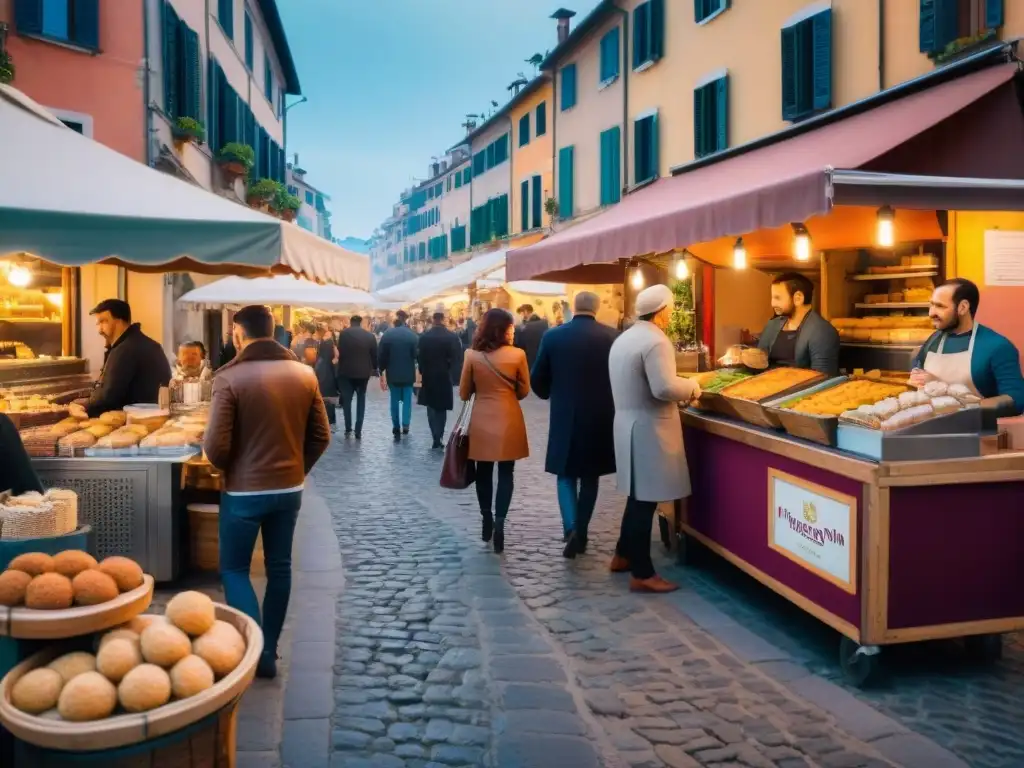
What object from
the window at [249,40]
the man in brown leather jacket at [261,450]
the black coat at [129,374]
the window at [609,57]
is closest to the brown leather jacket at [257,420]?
the man in brown leather jacket at [261,450]

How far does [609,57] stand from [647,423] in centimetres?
1806

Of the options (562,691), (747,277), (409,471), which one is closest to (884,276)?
(747,277)

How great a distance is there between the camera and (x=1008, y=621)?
458cm

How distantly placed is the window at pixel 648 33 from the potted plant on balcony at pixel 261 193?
904 cm

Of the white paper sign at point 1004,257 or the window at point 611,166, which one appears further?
the window at point 611,166

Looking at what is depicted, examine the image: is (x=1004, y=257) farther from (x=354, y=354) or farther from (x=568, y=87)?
(x=568, y=87)

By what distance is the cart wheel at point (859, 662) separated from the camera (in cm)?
438

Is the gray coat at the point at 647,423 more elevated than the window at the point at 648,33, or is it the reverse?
the window at the point at 648,33

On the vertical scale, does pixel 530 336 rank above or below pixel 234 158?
below

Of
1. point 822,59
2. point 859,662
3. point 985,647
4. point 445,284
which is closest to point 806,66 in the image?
point 822,59

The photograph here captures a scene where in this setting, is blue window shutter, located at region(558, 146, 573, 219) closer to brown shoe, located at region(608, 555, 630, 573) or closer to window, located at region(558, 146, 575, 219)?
window, located at region(558, 146, 575, 219)

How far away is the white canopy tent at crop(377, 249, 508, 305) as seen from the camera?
60.4ft

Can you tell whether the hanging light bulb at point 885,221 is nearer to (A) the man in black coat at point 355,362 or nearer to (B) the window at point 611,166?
(A) the man in black coat at point 355,362

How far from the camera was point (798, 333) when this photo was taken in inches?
292
